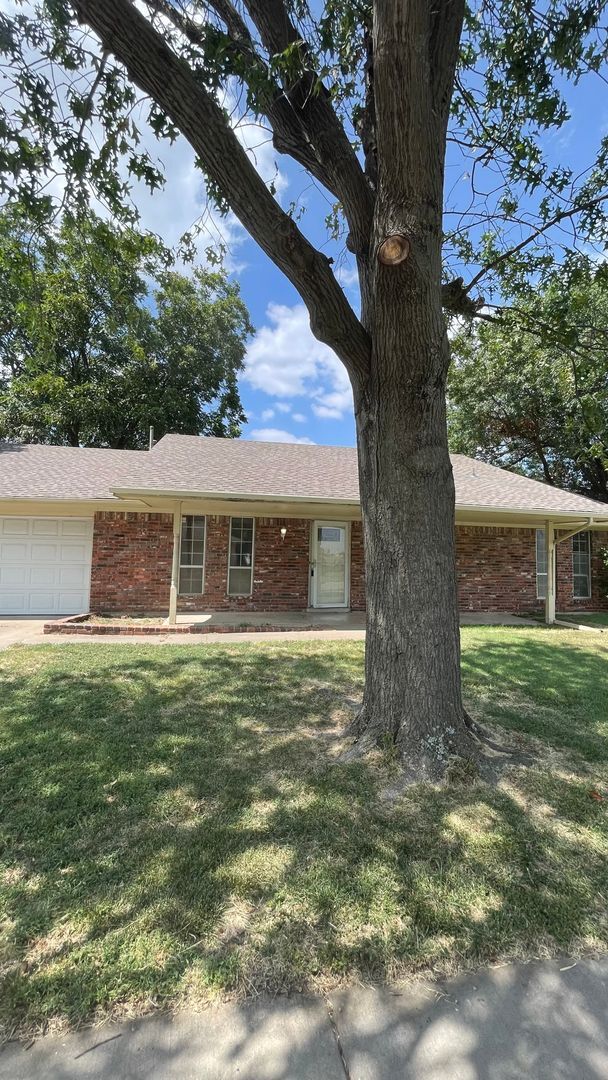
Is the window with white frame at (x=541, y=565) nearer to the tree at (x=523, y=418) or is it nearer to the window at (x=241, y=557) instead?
the tree at (x=523, y=418)

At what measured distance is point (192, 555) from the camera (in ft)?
34.3

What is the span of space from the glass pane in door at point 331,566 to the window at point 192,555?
260cm

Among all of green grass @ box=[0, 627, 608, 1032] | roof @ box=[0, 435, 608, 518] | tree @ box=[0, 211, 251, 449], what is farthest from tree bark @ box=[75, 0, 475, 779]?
tree @ box=[0, 211, 251, 449]

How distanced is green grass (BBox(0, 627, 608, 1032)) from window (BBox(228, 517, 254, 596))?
241 inches

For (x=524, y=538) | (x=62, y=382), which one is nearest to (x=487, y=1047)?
(x=524, y=538)

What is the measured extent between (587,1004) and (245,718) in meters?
3.00

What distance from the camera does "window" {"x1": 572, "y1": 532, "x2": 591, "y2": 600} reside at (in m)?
12.7

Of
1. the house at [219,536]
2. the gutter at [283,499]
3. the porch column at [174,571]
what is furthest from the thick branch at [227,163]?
the porch column at [174,571]

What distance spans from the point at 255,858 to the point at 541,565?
38.5ft

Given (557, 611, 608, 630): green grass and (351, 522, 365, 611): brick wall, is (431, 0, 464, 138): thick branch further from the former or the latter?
(557, 611, 608, 630): green grass

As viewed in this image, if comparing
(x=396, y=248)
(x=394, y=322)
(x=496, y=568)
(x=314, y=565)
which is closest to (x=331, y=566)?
(x=314, y=565)

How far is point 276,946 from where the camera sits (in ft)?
6.00

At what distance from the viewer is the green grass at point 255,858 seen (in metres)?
1.76

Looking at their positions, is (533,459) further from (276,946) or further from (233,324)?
(276,946)
